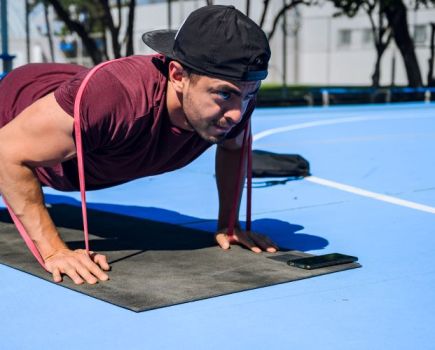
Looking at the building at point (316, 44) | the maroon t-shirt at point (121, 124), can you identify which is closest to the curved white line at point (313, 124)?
the maroon t-shirt at point (121, 124)

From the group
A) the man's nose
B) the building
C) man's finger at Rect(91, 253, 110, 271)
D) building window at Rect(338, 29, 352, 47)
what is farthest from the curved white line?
building window at Rect(338, 29, 352, 47)

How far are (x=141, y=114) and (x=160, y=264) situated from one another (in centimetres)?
88

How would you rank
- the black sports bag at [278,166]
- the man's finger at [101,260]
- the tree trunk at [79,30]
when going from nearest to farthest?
1. the man's finger at [101,260]
2. the black sports bag at [278,166]
3. the tree trunk at [79,30]

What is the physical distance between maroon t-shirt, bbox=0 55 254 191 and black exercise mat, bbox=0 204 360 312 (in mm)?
427

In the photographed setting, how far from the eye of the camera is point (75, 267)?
12.8 ft

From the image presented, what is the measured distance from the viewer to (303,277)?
155 inches

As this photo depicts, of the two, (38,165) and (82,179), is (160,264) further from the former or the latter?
(38,165)

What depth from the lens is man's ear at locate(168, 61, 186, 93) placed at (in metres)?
3.66

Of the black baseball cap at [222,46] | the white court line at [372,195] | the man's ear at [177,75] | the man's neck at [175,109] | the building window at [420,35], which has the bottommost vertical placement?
the white court line at [372,195]

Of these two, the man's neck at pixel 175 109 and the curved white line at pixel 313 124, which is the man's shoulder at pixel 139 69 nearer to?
the man's neck at pixel 175 109

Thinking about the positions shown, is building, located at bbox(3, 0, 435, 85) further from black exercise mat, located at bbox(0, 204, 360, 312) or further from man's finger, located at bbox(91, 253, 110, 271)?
man's finger, located at bbox(91, 253, 110, 271)

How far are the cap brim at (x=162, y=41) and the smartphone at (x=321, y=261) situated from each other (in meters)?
1.25

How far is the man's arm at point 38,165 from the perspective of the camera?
367 centimetres

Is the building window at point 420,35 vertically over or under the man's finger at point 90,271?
over
